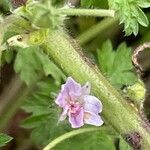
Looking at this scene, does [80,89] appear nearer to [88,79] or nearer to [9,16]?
[88,79]

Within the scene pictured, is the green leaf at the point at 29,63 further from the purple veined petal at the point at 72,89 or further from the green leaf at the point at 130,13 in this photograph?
the purple veined petal at the point at 72,89

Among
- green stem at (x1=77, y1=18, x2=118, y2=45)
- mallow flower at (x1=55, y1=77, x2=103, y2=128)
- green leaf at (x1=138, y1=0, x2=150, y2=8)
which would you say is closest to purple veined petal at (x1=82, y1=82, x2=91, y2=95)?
mallow flower at (x1=55, y1=77, x2=103, y2=128)

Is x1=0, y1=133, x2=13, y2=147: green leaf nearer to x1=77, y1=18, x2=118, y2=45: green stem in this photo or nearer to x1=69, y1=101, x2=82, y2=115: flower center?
x1=69, y1=101, x2=82, y2=115: flower center

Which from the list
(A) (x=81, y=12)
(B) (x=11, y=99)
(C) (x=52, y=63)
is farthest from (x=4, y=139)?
(B) (x=11, y=99)

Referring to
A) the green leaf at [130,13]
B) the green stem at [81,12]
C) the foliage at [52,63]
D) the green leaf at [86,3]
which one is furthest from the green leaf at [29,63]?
the green stem at [81,12]

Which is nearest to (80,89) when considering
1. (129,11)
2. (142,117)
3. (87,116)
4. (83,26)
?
(87,116)

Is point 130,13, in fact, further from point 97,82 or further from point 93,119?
point 93,119
